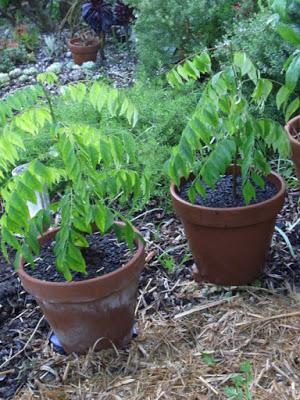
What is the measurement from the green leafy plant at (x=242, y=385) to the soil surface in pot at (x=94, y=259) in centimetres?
65

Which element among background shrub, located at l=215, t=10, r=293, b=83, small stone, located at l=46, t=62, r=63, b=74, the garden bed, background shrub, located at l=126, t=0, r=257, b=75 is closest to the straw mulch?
the garden bed

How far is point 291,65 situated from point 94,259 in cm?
115

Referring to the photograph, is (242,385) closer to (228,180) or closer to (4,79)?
(228,180)

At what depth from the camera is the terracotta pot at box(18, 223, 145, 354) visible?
7.87 ft

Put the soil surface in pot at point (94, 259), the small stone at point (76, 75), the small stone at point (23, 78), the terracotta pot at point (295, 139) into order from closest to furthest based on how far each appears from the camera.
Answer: the soil surface in pot at point (94, 259) < the terracotta pot at point (295, 139) < the small stone at point (76, 75) < the small stone at point (23, 78)

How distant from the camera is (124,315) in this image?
101 inches

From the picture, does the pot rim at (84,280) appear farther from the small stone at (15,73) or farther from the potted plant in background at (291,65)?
the small stone at (15,73)

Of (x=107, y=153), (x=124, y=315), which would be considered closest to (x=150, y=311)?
(x=124, y=315)

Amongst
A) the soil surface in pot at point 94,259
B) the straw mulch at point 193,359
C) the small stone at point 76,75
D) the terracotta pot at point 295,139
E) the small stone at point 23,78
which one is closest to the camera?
the straw mulch at point 193,359

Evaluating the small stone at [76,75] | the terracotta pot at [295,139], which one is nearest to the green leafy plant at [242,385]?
the terracotta pot at [295,139]

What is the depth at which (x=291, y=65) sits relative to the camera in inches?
97.4

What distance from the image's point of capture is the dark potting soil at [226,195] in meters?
2.83

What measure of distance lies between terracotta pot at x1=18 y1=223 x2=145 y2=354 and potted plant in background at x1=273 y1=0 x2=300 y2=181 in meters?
0.84

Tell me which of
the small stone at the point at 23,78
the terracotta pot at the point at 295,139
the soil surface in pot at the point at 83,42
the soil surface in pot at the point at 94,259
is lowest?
the small stone at the point at 23,78
